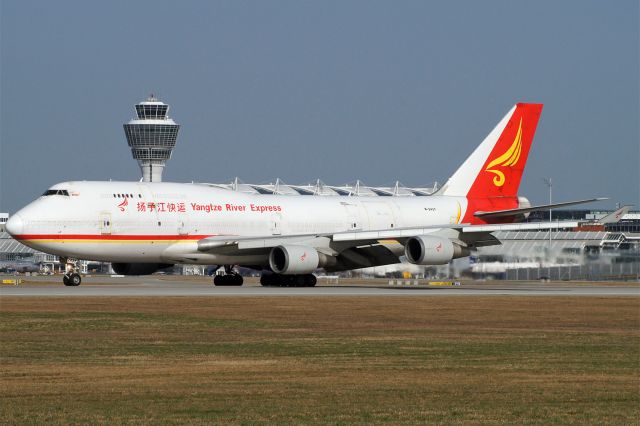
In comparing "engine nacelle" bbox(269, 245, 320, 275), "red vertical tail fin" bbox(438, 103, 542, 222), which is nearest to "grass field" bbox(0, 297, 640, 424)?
"engine nacelle" bbox(269, 245, 320, 275)

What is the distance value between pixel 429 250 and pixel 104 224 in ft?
46.4

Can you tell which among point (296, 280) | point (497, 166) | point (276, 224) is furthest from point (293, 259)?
point (497, 166)

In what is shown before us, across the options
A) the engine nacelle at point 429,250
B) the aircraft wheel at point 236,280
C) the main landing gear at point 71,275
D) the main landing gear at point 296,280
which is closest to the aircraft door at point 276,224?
the main landing gear at point 296,280

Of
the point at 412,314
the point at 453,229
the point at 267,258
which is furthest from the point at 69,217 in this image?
the point at 412,314

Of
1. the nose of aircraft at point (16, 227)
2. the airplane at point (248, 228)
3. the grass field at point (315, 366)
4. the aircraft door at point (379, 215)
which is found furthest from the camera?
the aircraft door at point (379, 215)

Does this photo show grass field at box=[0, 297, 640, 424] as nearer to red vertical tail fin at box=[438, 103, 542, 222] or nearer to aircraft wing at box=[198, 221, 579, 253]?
aircraft wing at box=[198, 221, 579, 253]

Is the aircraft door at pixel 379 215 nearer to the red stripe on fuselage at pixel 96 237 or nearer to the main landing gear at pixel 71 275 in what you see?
the red stripe on fuselage at pixel 96 237

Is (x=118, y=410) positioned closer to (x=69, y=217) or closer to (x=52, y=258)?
(x=69, y=217)

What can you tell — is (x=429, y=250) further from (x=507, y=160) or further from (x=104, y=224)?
(x=104, y=224)

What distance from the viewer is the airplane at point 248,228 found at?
50312 mm

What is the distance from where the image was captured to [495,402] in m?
16.3

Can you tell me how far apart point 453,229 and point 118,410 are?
3905cm

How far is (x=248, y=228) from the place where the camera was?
5506 centimetres

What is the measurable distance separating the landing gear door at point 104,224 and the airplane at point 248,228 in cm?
4
